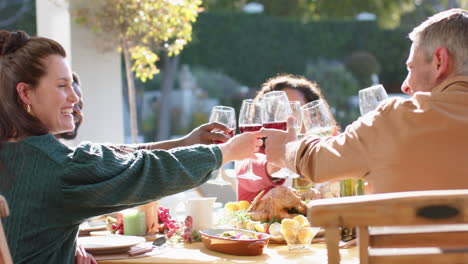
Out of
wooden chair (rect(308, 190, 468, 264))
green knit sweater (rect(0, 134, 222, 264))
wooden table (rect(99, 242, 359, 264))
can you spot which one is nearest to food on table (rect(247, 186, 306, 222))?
wooden table (rect(99, 242, 359, 264))

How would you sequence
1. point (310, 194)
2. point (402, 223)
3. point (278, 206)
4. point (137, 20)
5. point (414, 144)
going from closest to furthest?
1. point (402, 223)
2. point (414, 144)
3. point (278, 206)
4. point (310, 194)
5. point (137, 20)

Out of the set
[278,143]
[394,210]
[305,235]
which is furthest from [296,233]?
[394,210]

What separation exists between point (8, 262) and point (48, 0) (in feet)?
17.3

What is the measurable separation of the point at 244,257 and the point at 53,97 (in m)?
0.88

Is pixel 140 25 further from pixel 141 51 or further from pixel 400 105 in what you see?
pixel 400 105

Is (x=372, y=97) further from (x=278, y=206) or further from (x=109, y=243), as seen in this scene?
(x=109, y=243)

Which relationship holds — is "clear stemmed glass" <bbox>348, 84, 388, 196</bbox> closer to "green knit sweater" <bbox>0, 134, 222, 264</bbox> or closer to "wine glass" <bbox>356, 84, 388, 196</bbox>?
"wine glass" <bbox>356, 84, 388, 196</bbox>

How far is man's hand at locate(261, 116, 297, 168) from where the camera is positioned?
2355 mm

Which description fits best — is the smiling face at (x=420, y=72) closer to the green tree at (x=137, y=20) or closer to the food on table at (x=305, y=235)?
the food on table at (x=305, y=235)

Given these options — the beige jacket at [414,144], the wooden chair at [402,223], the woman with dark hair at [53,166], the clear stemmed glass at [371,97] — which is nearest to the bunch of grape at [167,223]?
the woman with dark hair at [53,166]

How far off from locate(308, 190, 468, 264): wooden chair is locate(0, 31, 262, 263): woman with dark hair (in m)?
0.88

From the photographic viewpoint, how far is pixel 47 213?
6.94 feet

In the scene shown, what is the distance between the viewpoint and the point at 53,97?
2.29m

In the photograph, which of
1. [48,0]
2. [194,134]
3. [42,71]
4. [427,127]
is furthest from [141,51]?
[427,127]
